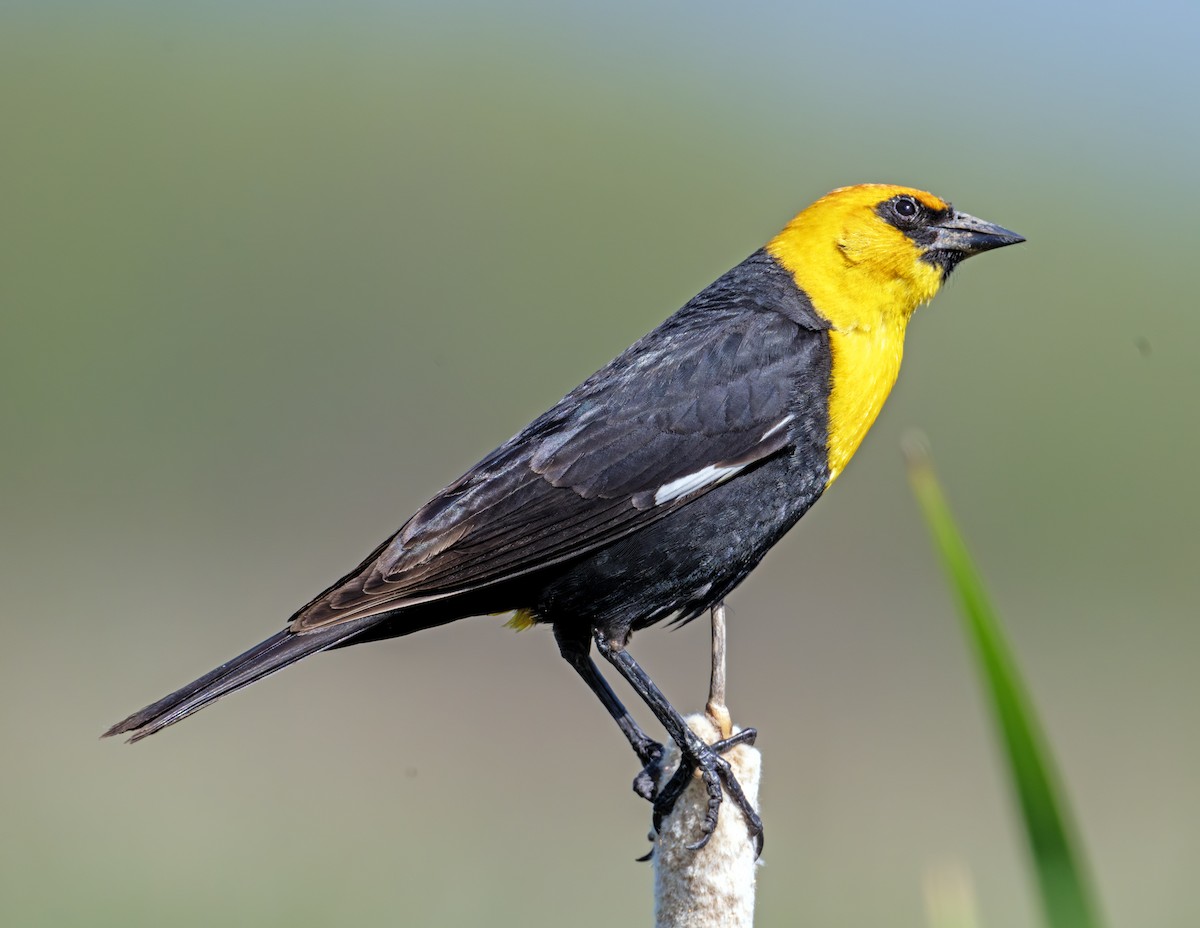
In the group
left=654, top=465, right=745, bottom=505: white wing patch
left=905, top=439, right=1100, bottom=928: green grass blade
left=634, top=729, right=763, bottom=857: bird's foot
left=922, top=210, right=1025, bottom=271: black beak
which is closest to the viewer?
left=905, top=439, right=1100, bottom=928: green grass blade

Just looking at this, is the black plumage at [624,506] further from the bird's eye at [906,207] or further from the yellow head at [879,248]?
the bird's eye at [906,207]

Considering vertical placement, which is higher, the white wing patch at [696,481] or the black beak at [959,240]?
the black beak at [959,240]

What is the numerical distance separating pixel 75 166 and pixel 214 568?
9.34m

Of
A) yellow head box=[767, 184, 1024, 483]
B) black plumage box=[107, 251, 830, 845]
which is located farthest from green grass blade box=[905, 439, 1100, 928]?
yellow head box=[767, 184, 1024, 483]

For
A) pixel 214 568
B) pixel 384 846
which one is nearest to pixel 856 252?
pixel 384 846

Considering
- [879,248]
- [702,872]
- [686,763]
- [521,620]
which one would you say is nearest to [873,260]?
[879,248]

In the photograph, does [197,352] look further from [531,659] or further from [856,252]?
[856,252]

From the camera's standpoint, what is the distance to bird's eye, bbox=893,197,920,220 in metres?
4.18

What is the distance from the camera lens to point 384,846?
6867 mm

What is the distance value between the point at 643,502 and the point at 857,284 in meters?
0.99

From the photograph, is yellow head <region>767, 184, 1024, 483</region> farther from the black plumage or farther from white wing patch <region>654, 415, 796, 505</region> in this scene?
white wing patch <region>654, 415, 796, 505</region>

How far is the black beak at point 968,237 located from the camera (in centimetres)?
417

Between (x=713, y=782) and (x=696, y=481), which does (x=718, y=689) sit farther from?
(x=696, y=481)

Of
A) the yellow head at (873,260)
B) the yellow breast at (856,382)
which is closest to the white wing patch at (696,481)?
the yellow breast at (856,382)
